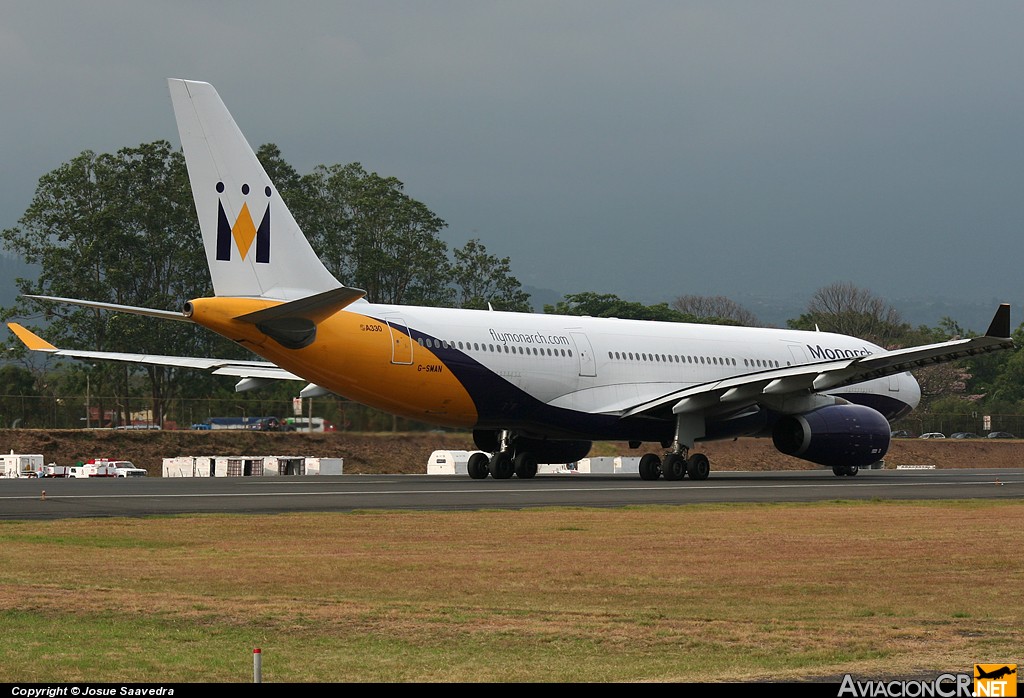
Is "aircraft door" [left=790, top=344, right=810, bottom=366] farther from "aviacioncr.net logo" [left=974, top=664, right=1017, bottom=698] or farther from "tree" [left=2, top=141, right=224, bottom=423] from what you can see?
"tree" [left=2, top=141, right=224, bottom=423]

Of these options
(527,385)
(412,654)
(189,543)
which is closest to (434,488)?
(527,385)

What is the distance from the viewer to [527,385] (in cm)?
3362

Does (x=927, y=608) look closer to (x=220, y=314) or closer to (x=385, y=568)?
(x=385, y=568)

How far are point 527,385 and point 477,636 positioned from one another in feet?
77.6

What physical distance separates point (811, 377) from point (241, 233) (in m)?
14.2

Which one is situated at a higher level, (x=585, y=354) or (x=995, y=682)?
(x=585, y=354)

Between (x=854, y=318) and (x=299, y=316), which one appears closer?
(x=299, y=316)

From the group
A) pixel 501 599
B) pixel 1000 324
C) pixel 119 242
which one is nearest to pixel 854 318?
pixel 119 242

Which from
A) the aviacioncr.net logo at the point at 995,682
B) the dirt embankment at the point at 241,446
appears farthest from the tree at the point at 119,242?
the aviacioncr.net logo at the point at 995,682

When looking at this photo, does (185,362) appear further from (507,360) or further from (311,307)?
(311,307)

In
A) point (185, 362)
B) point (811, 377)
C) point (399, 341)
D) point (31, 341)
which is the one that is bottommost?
point (811, 377)

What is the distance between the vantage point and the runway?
74.0 feet

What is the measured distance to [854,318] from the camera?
12506 cm

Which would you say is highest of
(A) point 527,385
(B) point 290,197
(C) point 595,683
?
(B) point 290,197
